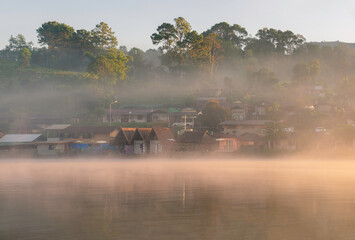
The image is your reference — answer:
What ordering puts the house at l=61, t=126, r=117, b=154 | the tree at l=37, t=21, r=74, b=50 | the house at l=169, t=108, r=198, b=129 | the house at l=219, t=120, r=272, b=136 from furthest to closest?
the tree at l=37, t=21, r=74, b=50 < the house at l=169, t=108, r=198, b=129 < the house at l=219, t=120, r=272, b=136 < the house at l=61, t=126, r=117, b=154

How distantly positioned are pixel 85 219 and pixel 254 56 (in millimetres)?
123237

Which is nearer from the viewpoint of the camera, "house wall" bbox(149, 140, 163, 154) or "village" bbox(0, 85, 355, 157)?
"village" bbox(0, 85, 355, 157)

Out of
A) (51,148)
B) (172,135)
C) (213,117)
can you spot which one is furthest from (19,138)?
(213,117)

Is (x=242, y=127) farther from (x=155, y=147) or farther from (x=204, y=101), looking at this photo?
(x=204, y=101)

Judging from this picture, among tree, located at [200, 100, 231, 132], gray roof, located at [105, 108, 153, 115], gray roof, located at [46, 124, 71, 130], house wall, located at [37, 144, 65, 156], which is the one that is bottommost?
house wall, located at [37, 144, 65, 156]

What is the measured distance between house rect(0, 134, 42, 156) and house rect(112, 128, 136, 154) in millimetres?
15771

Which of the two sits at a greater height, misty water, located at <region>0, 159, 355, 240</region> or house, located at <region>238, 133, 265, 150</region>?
house, located at <region>238, 133, 265, 150</region>

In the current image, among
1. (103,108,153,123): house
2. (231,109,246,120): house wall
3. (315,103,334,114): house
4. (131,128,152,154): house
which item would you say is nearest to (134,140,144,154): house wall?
(131,128,152,154): house

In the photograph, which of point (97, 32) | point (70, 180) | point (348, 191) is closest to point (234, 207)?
point (348, 191)

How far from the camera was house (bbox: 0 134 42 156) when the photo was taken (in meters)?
71.8

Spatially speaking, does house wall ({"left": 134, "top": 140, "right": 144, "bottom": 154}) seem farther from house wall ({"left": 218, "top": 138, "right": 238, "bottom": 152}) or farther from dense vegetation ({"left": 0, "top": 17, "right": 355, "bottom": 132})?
dense vegetation ({"left": 0, "top": 17, "right": 355, "bottom": 132})

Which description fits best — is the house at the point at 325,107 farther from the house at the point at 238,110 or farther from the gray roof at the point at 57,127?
the gray roof at the point at 57,127

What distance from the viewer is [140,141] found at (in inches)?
2749

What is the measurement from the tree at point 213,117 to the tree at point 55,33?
226 feet
